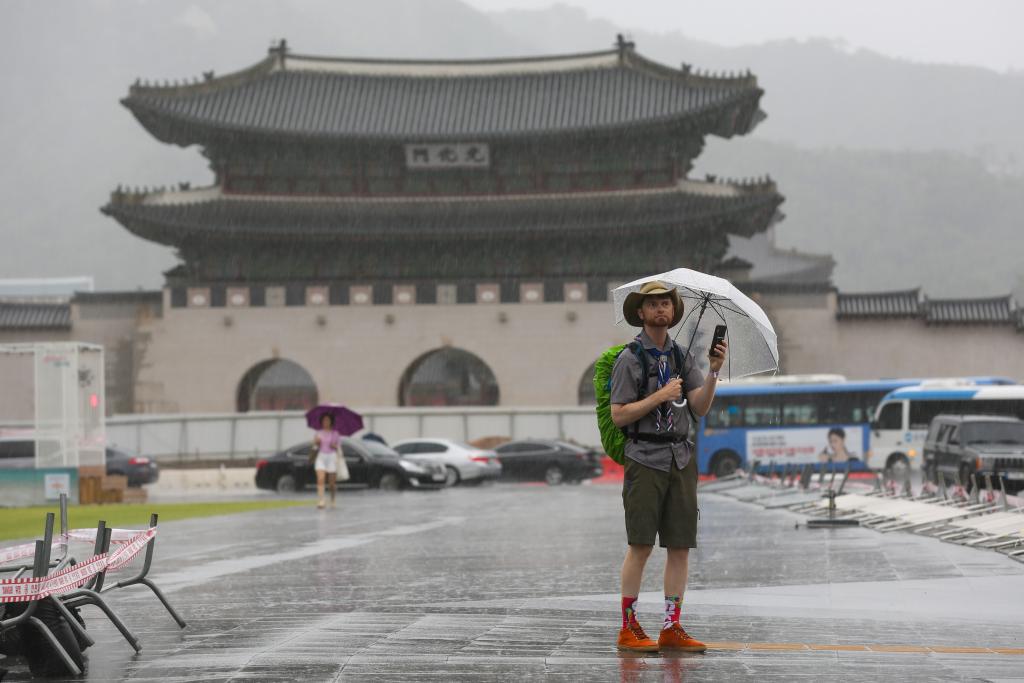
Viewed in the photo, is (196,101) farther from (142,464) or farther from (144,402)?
(142,464)

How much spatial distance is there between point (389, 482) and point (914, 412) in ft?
43.4

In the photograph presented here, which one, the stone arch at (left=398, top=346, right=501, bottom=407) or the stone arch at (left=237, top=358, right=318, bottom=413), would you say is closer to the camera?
the stone arch at (left=237, top=358, right=318, bottom=413)

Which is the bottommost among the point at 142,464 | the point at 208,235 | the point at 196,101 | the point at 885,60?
the point at 142,464

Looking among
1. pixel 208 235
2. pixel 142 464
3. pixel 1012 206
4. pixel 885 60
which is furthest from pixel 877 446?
pixel 885 60

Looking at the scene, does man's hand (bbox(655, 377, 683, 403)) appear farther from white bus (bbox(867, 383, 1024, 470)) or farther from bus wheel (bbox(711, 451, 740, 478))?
bus wheel (bbox(711, 451, 740, 478))

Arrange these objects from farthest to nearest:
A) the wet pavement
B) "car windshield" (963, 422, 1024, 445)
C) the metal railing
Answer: the metal railing < "car windshield" (963, 422, 1024, 445) < the wet pavement

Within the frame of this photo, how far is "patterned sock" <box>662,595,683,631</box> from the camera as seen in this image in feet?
21.8

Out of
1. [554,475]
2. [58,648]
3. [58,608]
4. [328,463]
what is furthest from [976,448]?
[58,648]

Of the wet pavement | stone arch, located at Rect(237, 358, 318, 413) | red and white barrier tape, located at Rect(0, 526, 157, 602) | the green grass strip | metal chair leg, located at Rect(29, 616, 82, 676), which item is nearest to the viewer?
the wet pavement

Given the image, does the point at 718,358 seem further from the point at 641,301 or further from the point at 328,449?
the point at 328,449

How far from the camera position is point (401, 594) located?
9469 millimetres

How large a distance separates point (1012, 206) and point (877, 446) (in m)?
86.6

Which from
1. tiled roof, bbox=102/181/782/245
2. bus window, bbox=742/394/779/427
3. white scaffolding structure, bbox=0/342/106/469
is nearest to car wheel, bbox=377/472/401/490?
white scaffolding structure, bbox=0/342/106/469

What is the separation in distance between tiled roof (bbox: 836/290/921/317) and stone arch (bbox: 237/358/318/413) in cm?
1883
